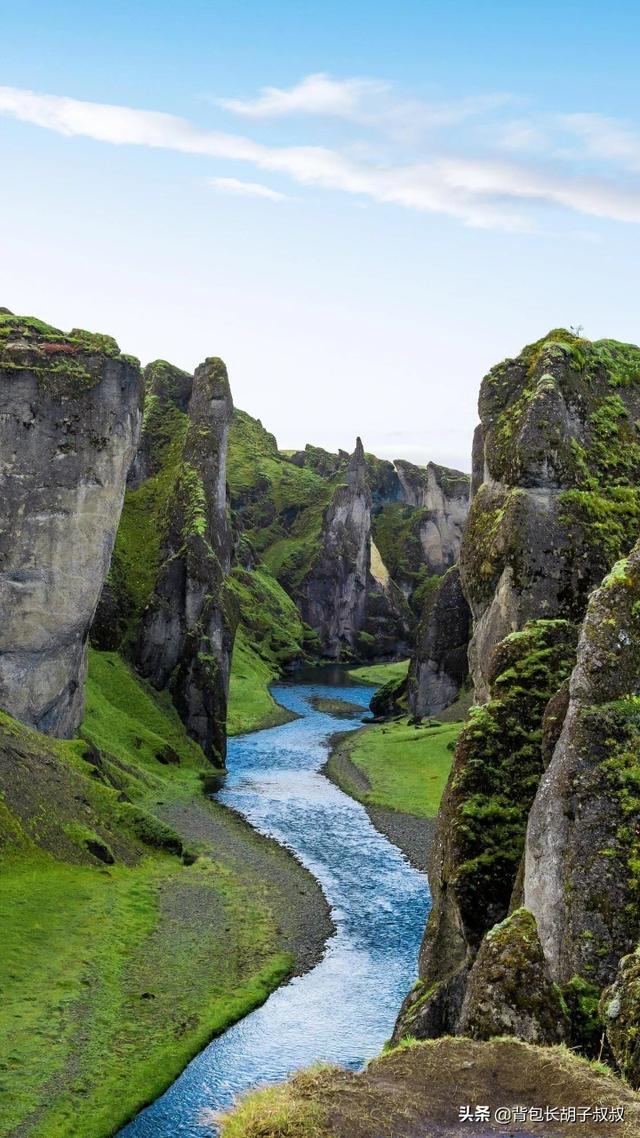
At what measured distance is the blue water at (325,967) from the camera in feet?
122

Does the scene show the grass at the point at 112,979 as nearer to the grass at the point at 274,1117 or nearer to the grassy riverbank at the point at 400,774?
the grassy riverbank at the point at 400,774

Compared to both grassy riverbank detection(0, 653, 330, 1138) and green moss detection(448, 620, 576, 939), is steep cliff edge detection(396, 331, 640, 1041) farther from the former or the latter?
grassy riverbank detection(0, 653, 330, 1138)

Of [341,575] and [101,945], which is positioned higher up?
[341,575]

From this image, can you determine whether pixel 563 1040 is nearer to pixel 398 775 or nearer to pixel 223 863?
pixel 223 863

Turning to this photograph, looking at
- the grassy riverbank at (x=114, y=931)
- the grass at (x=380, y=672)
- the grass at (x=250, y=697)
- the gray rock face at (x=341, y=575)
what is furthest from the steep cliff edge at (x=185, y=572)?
the gray rock face at (x=341, y=575)

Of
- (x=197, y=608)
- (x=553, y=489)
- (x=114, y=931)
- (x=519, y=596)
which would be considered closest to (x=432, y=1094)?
(x=519, y=596)

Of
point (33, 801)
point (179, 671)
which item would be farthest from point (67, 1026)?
point (179, 671)

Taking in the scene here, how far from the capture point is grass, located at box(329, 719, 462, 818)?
79819 mm

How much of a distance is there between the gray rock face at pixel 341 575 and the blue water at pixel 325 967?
9436 cm

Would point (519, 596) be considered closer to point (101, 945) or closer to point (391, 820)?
point (101, 945)

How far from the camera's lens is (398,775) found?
8794 centimetres

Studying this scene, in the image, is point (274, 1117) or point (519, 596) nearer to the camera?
point (274, 1117)

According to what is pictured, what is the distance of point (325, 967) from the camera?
157ft

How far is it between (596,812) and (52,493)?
5184 cm
